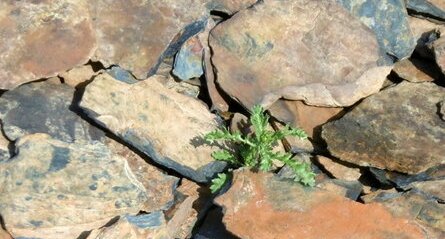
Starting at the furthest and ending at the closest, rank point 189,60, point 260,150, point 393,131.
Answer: point 189,60
point 393,131
point 260,150

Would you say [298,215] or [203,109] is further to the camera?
[203,109]

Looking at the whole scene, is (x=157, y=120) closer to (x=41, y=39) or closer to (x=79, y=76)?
(x=79, y=76)

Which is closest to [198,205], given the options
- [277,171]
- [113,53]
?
[277,171]

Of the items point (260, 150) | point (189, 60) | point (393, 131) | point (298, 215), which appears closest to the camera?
point (298, 215)

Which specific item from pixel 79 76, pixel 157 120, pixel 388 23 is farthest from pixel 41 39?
pixel 388 23

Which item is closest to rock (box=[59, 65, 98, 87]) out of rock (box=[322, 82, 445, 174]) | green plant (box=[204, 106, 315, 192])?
green plant (box=[204, 106, 315, 192])

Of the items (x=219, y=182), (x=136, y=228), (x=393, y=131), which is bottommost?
(x=136, y=228)

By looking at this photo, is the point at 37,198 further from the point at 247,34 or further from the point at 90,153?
the point at 247,34
